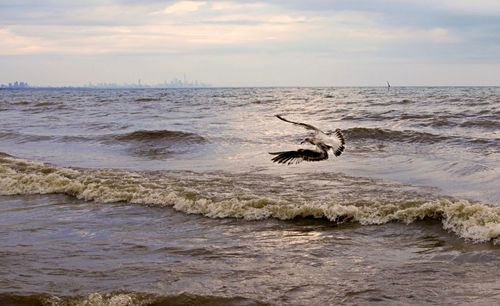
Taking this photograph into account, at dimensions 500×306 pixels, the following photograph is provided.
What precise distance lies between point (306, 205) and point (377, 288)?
337 cm

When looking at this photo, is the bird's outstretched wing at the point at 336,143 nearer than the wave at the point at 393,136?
Yes

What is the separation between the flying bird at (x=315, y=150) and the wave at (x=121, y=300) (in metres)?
1.50

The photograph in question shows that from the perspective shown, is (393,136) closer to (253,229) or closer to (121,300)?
(253,229)

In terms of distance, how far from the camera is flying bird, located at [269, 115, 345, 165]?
635 cm

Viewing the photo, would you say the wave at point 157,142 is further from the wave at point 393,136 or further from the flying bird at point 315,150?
the flying bird at point 315,150

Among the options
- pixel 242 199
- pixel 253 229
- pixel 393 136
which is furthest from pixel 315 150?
pixel 393 136

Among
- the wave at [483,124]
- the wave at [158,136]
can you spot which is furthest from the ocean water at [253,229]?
the wave at [483,124]

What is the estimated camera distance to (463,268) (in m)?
6.25

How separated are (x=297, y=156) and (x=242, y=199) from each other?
3.56m

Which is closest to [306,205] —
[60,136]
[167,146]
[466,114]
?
[167,146]

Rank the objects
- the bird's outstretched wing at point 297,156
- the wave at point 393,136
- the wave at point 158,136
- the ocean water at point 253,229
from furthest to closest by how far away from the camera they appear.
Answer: the wave at point 158,136, the wave at point 393,136, the bird's outstretched wing at point 297,156, the ocean water at point 253,229

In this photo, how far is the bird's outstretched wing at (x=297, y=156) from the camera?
632 centimetres

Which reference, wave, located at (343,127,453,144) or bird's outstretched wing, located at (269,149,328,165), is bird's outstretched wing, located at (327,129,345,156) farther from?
wave, located at (343,127,453,144)

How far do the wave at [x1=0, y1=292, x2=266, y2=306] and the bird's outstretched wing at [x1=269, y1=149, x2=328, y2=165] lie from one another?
1.50 meters
